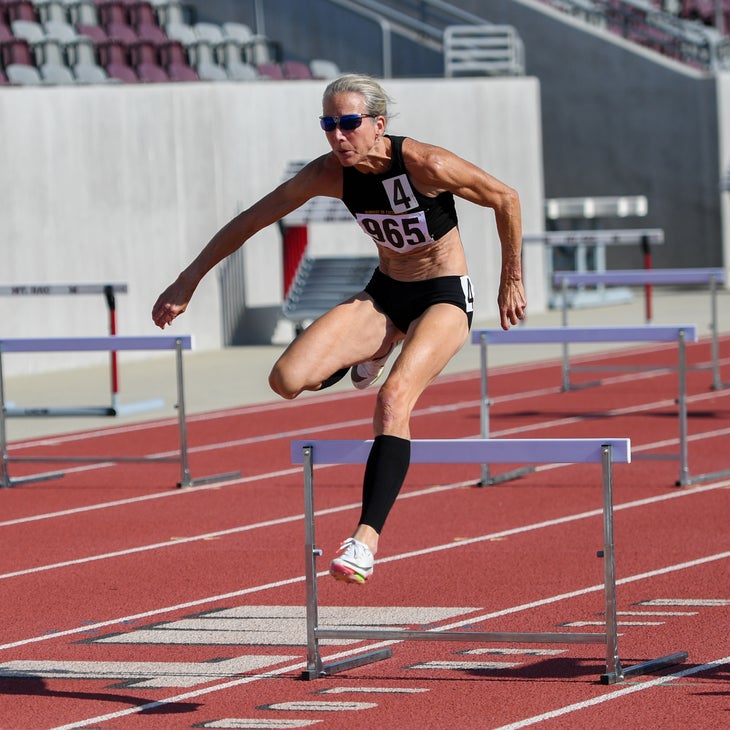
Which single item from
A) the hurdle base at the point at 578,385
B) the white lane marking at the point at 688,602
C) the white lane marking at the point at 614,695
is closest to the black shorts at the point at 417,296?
the white lane marking at the point at 614,695

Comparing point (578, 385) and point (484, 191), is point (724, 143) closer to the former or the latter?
point (578, 385)

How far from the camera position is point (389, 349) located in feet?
19.1

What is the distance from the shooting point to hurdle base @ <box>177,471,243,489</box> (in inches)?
396

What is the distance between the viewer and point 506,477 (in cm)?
1005

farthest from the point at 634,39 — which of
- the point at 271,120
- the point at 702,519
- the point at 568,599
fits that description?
the point at 568,599

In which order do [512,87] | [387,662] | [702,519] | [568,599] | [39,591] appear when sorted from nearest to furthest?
[387,662] → [568,599] → [39,591] → [702,519] → [512,87]

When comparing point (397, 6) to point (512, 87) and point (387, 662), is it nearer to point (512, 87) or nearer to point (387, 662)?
point (512, 87)

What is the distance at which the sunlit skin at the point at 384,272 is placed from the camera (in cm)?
532

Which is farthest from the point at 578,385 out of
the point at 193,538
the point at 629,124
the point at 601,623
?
the point at 629,124

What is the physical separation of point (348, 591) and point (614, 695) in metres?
2.04

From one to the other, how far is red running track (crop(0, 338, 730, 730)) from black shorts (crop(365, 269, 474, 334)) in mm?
1209

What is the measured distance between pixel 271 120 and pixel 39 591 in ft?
44.9

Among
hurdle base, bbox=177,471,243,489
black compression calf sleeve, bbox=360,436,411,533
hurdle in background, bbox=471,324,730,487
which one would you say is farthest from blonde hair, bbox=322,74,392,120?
hurdle base, bbox=177,471,243,489

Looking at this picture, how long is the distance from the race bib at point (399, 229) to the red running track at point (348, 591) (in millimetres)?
1458
